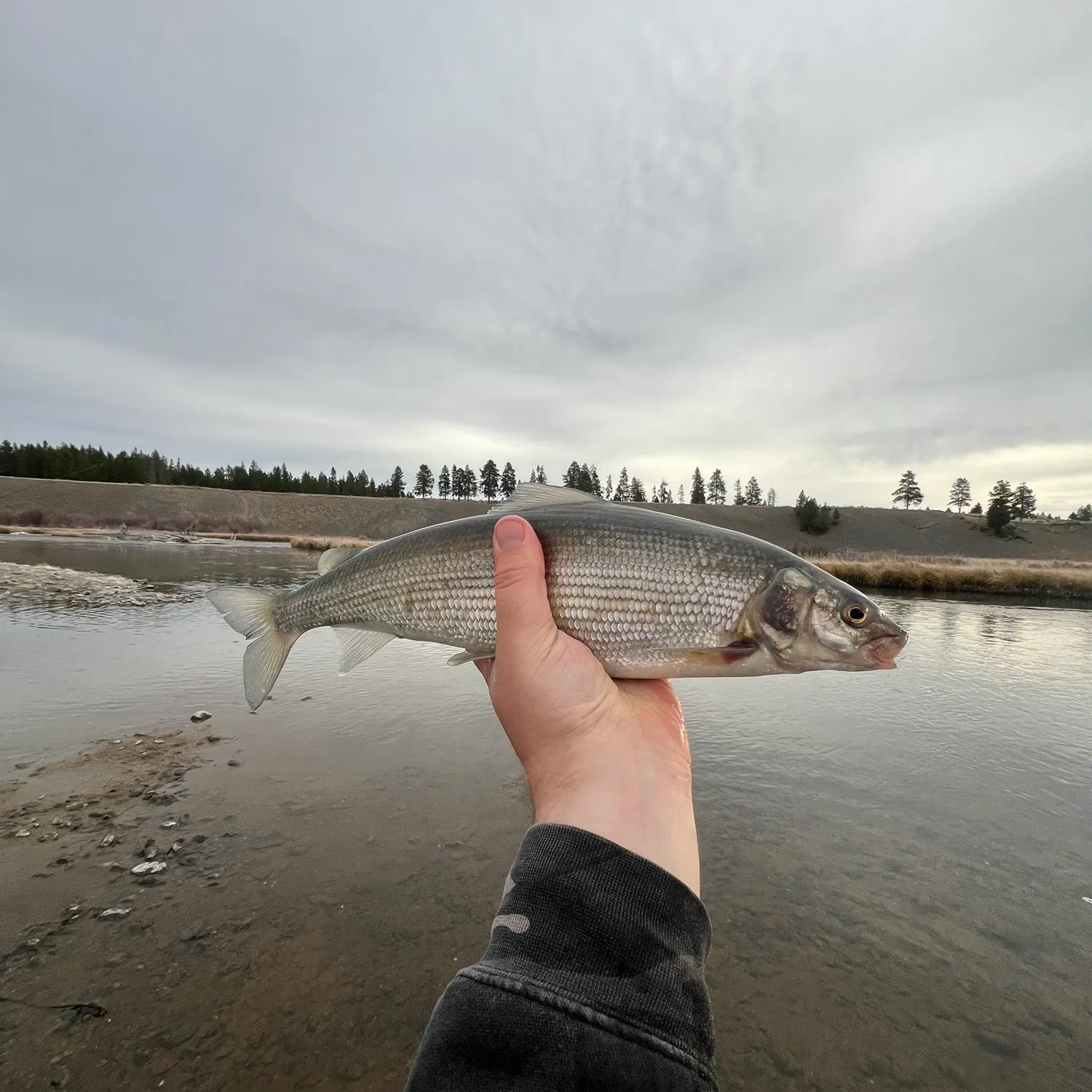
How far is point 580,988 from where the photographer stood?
1335 mm

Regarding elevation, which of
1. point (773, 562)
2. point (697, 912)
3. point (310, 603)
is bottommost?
point (697, 912)

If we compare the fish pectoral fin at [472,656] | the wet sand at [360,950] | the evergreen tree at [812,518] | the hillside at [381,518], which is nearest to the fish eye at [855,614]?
the fish pectoral fin at [472,656]

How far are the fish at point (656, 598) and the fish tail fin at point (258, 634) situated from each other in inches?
43.3

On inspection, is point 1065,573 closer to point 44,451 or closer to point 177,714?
point 177,714

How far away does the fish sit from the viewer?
3150mm

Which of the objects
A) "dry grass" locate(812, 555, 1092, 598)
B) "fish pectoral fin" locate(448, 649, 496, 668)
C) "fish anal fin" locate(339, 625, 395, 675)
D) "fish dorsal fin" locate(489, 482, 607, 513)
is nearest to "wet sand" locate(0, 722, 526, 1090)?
"fish anal fin" locate(339, 625, 395, 675)

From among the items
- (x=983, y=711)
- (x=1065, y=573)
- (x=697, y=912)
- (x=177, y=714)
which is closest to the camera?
(x=697, y=912)

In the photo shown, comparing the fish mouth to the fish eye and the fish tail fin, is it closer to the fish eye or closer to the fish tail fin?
the fish eye

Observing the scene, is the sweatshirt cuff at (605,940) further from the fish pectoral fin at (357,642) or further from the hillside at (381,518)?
the hillside at (381,518)

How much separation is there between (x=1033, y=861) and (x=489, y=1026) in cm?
702

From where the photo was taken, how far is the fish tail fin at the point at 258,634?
3975mm

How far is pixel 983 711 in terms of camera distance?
33.7 ft

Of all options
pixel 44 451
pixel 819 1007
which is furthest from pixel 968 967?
pixel 44 451

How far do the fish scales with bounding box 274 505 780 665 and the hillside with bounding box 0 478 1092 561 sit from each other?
7839 centimetres
